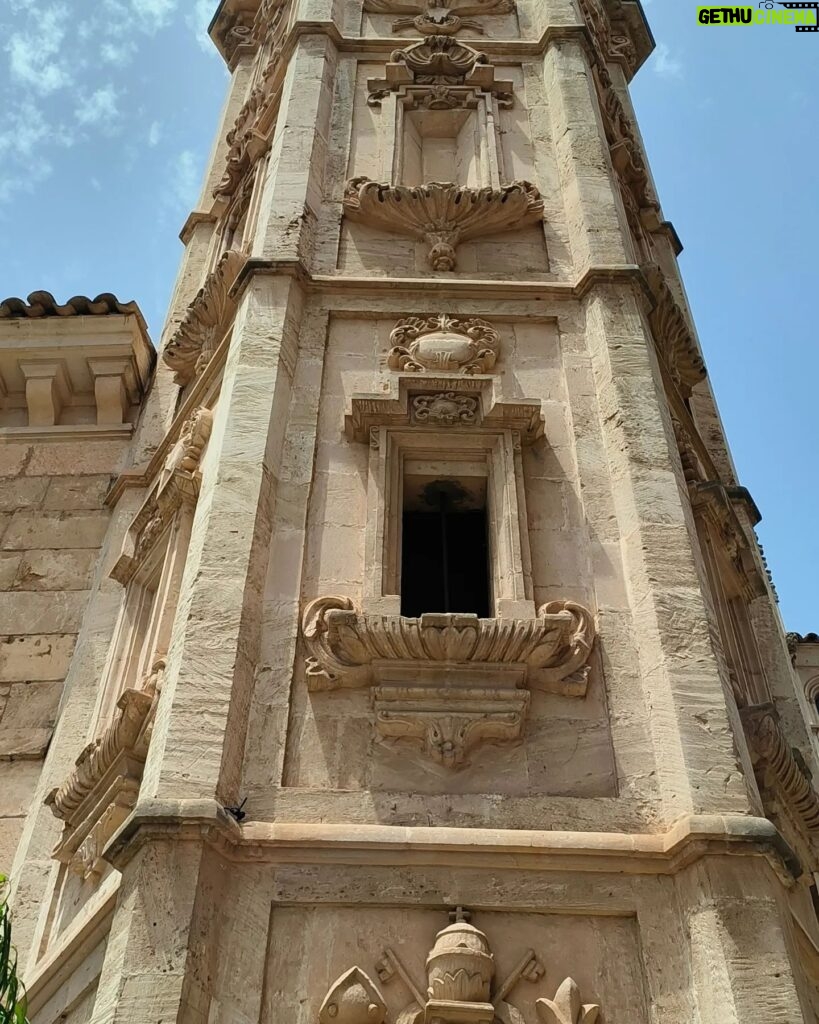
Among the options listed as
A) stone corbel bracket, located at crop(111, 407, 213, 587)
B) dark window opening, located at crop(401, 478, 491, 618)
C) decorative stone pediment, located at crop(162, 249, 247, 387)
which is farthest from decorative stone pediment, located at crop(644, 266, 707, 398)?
stone corbel bracket, located at crop(111, 407, 213, 587)

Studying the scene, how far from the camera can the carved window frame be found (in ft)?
19.9

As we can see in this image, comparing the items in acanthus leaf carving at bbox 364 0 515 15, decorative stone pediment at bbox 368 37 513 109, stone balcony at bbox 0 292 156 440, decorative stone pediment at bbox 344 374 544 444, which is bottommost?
decorative stone pediment at bbox 344 374 544 444

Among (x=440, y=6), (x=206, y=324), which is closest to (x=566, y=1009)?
(x=206, y=324)

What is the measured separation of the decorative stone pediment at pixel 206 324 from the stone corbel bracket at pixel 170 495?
2.91 ft

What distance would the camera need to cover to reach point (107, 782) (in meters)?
6.12

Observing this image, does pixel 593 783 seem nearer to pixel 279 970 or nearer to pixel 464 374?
pixel 279 970

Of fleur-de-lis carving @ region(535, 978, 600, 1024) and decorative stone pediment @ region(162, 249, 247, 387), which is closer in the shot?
fleur-de-lis carving @ region(535, 978, 600, 1024)

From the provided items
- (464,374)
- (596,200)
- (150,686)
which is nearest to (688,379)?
(596,200)

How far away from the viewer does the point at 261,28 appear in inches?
585

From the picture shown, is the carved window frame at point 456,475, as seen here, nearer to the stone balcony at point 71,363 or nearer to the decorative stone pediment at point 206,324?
the decorative stone pediment at point 206,324

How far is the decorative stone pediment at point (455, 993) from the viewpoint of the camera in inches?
174

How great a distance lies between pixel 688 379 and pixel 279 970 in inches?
273

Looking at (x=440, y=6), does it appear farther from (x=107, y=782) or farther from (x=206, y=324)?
(x=107, y=782)

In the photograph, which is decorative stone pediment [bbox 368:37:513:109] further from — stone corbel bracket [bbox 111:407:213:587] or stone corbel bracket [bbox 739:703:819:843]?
stone corbel bracket [bbox 739:703:819:843]
